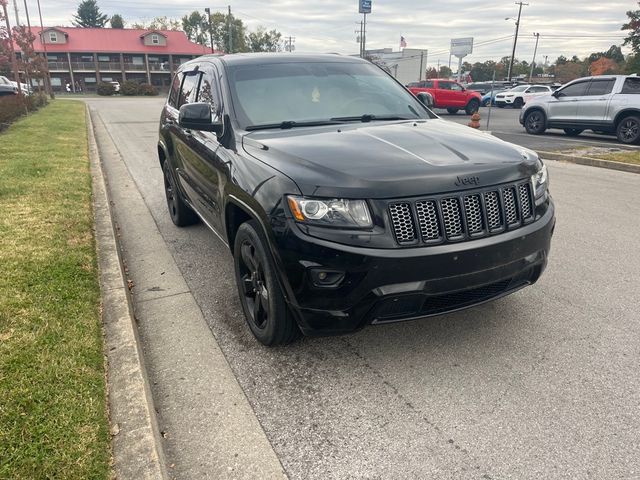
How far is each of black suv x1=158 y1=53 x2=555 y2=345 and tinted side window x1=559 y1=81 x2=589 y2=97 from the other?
12.6 m

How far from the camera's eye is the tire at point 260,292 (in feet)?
9.84

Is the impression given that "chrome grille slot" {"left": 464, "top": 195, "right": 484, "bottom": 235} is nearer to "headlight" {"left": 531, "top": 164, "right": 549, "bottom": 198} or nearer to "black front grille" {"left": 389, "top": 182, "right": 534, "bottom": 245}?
"black front grille" {"left": 389, "top": 182, "right": 534, "bottom": 245}

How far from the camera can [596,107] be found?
13.8m

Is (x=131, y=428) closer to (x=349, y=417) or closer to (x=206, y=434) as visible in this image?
(x=206, y=434)

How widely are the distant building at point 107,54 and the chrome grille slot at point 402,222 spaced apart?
72.9m

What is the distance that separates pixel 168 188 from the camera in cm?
637

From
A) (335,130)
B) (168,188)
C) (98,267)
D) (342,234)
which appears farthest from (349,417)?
(168,188)

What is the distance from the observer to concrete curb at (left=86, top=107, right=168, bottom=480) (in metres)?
2.24

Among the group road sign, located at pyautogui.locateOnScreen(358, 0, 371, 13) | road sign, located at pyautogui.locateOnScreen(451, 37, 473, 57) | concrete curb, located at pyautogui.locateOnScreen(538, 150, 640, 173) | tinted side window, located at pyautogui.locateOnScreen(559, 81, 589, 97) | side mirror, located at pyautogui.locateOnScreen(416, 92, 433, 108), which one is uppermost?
road sign, located at pyautogui.locateOnScreen(358, 0, 371, 13)

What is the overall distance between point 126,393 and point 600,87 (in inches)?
584

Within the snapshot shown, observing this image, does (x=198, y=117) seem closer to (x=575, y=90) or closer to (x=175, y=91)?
(x=175, y=91)

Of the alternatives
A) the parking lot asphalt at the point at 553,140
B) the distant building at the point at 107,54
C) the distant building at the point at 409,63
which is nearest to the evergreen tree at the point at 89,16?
the distant building at the point at 107,54

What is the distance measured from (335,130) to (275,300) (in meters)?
1.30

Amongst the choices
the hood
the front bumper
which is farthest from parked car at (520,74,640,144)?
the front bumper
